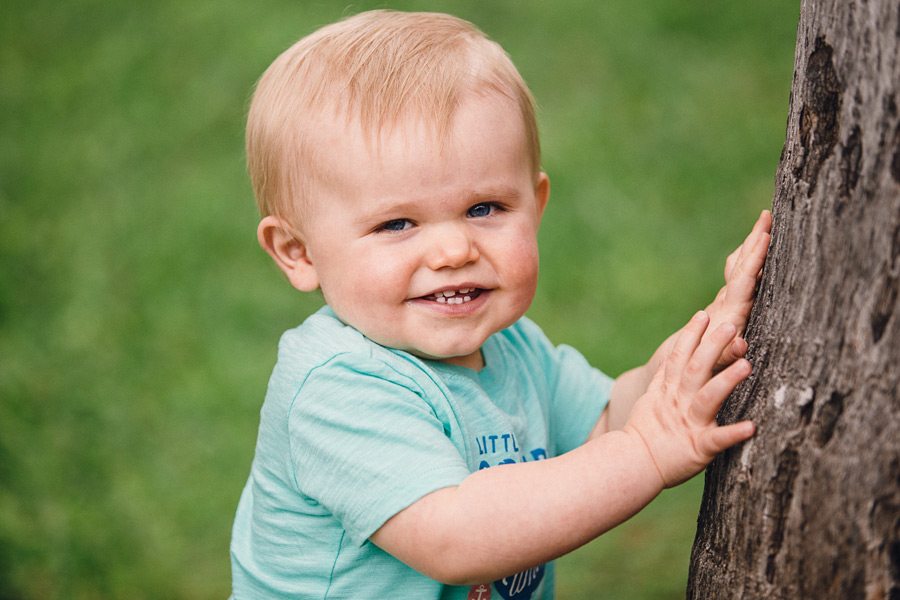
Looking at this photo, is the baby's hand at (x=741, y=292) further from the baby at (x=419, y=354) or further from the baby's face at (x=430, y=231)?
the baby's face at (x=430, y=231)

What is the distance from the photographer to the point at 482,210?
1728 mm

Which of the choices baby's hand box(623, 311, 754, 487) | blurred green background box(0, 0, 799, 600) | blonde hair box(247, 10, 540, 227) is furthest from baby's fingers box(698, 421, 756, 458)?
blurred green background box(0, 0, 799, 600)

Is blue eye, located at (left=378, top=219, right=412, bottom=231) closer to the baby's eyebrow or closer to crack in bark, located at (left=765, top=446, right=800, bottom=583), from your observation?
the baby's eyebrow

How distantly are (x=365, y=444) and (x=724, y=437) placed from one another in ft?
1.92

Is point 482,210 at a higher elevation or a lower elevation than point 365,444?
higher

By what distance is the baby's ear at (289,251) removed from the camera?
186 centimetres

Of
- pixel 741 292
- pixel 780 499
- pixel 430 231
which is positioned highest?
pixel 430 231

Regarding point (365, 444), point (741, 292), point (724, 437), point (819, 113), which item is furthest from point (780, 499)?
point (365, 444)

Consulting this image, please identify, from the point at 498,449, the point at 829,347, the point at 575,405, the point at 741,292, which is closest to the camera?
the point at 829,347

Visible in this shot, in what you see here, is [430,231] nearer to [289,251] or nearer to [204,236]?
[289,251]

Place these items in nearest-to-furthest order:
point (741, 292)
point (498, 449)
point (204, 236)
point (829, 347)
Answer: point (829, 347), point (741, 292), point (498, 449), point (204, 236)

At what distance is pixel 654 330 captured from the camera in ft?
14.3

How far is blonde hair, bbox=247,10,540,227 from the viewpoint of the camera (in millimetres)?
1640

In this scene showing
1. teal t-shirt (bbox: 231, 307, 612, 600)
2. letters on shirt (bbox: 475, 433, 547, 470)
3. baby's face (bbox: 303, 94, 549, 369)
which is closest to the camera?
teal t-shirt (bbox: 231, 307, 612, 600)
